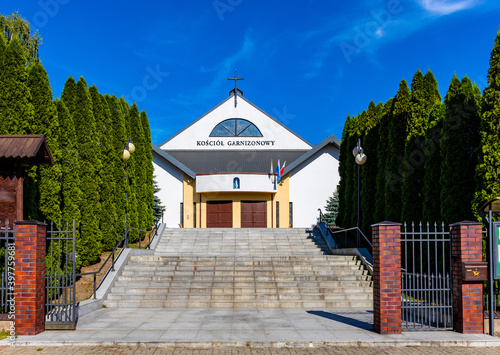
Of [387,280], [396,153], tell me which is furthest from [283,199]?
[387,280]

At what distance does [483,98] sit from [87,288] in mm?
10751

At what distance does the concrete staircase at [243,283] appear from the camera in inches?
415

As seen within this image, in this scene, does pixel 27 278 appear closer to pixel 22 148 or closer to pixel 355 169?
pixel 22 148

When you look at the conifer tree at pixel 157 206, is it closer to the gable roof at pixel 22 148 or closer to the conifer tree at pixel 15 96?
the conifer tree at pixel 15 96

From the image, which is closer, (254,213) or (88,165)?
(88,165)

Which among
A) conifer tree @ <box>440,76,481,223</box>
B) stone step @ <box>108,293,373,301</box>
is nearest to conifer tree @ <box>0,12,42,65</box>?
stone step @ <box>108,293,373,301</box>

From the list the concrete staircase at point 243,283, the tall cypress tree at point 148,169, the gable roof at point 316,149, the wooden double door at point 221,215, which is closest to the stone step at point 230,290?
the concrete staircase at point 243,283

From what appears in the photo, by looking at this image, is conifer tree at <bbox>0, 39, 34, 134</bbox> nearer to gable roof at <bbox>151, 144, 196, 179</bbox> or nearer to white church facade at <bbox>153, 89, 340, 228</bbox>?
white church facade at <bbox>153, 89, 340, 228</bbox>

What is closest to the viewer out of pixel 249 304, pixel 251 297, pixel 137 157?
pixel 249 304

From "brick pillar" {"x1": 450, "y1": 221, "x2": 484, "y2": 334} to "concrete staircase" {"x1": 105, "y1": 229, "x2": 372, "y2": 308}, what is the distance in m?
3.21

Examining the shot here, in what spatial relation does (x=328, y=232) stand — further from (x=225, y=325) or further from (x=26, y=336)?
(x=26, y=336)

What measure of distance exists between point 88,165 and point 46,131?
107 inches

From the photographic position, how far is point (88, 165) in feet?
44.9

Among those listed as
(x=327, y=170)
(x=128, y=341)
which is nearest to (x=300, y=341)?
(x=128, y=341)
